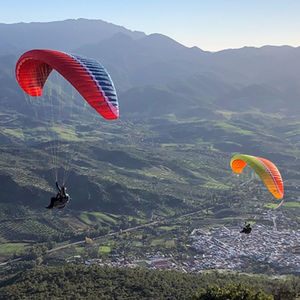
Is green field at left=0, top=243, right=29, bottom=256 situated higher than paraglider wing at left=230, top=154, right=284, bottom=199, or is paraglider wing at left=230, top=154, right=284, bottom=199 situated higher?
paraglider wing at left=230, top=154, right=284, bottom=199

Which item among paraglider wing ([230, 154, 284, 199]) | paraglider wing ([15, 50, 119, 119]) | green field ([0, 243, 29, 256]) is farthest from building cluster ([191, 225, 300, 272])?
paraglider wing ([15, 50, 119, 119])

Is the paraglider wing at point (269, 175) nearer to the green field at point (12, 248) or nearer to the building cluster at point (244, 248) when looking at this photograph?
the building cluster at point (244, 248)

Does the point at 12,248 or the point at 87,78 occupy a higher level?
the point at 87,78

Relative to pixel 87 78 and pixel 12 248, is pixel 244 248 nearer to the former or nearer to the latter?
pixel 12 248

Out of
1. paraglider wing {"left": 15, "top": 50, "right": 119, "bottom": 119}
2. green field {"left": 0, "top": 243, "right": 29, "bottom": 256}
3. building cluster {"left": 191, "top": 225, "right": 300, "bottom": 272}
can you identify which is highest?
paraglider wing {"left": 15, "top": 50, "right": 119, "bottom": 119}

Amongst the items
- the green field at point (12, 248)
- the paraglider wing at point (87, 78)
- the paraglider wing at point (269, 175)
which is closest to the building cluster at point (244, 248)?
the green field at point (12, 248)

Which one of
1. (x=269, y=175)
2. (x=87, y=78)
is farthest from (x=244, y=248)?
(x=87, y=78)

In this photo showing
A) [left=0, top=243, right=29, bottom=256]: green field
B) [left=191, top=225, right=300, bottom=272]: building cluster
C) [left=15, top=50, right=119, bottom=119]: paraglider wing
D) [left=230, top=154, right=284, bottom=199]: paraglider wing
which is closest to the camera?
[left=15, top=50, right=119, bottom=119]: paraglider wing

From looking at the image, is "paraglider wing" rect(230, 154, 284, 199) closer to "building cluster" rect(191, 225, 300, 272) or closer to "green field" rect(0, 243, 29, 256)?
"building cluster" rect(191, 225, 300, 272)

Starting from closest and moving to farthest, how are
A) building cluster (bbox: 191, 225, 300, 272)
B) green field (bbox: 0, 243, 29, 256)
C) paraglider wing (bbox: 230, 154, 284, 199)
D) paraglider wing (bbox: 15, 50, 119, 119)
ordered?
paraglider wing (bbox: 15, 50, 119, 119) → paraglider wing (bbox: 230, 154, 284, 199) → building cluster (bbox: 191, 225, 300, 272) → green field (bbox: 0, 243, 29, 256)

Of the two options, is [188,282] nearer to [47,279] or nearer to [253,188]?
[47,279]

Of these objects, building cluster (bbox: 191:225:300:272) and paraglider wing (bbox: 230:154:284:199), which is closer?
paraglider wing (bbox: 230:154:284:199)
